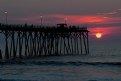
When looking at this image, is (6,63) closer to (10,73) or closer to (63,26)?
(10,73)

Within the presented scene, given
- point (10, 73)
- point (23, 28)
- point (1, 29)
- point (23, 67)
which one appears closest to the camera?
point (10, 73)

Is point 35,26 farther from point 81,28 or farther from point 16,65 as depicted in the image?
point 16,65

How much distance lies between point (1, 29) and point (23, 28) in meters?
5.59

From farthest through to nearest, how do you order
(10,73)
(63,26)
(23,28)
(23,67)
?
(63,26)
(23,28)
(23,67)
(10,73)

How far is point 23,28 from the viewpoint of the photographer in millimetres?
59312

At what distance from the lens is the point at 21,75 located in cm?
3681

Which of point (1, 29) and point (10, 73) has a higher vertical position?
point (1, 29)

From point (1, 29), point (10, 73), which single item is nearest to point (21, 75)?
point (10, 73)

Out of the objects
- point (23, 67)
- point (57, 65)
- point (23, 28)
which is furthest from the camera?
point (23, 28)

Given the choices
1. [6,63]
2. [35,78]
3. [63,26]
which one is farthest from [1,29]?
[35,78]

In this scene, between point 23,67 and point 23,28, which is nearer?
point 23,67

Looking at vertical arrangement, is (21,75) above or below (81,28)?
below

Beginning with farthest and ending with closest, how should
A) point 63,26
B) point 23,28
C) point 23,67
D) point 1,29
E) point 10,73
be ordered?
point 63,26 < point 23,28 < point 1,29 < point 23,67 < point 10,73

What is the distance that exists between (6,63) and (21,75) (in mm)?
10805
